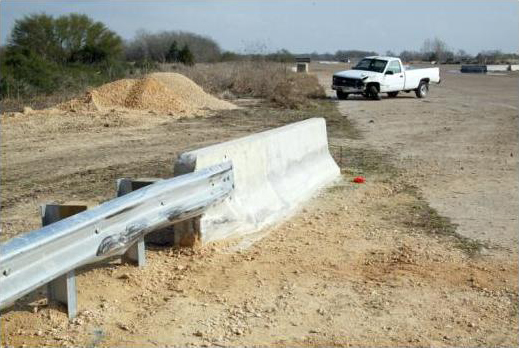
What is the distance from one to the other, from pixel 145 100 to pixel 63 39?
31315 mm

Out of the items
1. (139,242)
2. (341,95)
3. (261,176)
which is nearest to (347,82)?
(341,95)

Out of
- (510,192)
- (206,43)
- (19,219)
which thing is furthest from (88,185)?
(206,43)

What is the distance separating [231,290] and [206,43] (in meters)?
74.0

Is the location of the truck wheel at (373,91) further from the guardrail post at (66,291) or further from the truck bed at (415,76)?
the guardrail post at (66,291)

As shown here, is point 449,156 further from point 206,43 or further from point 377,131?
point 206,43

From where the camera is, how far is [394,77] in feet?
95.6

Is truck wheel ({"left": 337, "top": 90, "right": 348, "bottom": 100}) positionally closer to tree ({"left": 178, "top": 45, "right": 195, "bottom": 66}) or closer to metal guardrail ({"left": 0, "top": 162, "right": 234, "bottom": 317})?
metal guardrail ({"left": 0, "top": 162, "right": 234, "bottom": 317})

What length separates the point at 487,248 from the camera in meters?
5.93

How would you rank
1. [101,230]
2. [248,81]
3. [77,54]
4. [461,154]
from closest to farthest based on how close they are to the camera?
[101,230]
[461,154]
[248,81]
[77,54]

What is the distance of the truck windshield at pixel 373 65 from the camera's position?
29.3m

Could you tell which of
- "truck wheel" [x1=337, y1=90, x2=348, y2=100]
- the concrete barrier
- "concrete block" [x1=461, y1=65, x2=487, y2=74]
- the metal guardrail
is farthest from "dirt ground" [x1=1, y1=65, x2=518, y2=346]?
"concrete block" [x1=461, y1=65, x2=487, y2=74]

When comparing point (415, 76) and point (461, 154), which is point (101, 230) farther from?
point (415, 76)

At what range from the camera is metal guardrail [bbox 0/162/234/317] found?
3.54m

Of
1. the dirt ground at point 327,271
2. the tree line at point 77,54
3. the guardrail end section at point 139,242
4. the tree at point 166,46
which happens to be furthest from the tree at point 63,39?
the guardrail end section at point 139,242
